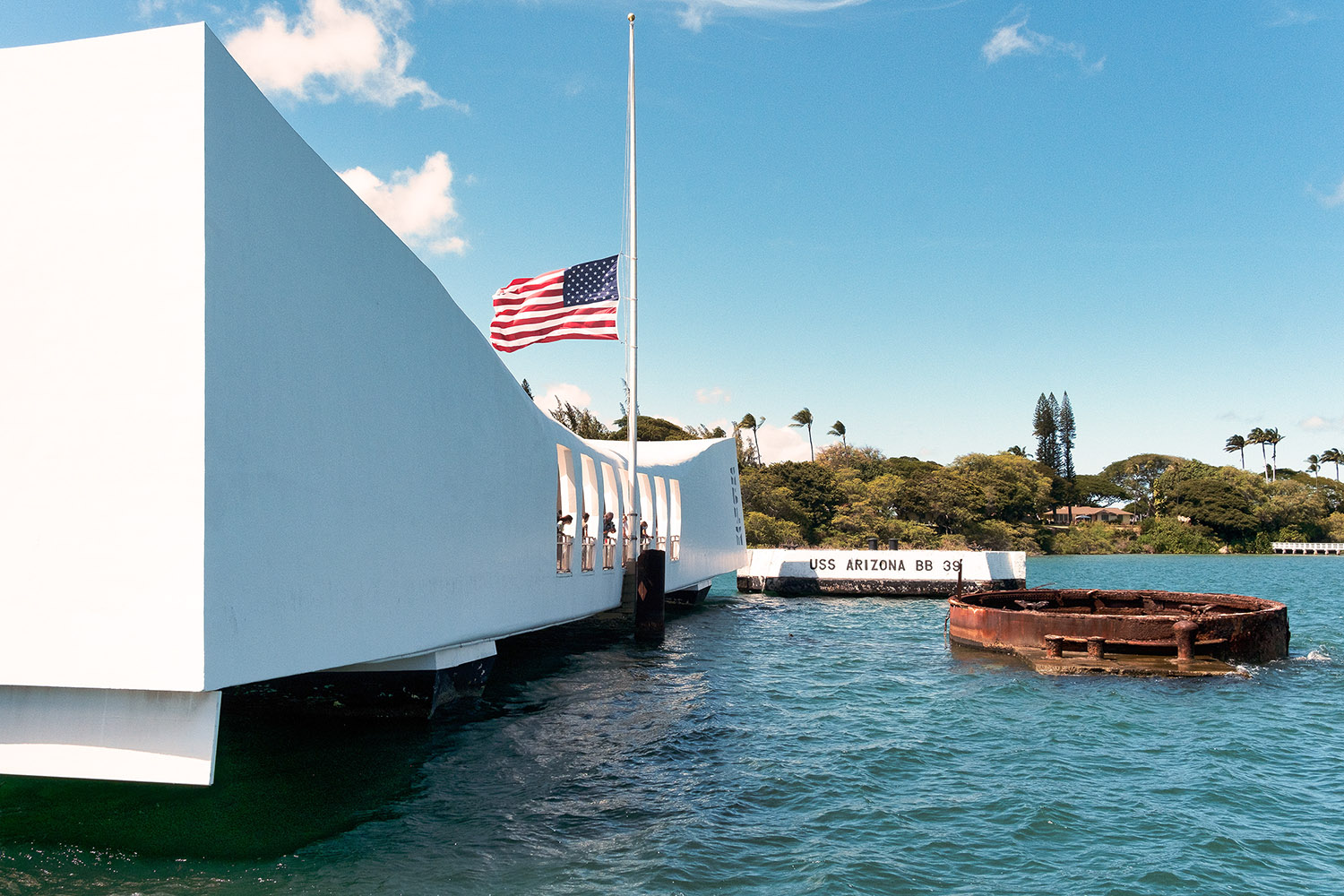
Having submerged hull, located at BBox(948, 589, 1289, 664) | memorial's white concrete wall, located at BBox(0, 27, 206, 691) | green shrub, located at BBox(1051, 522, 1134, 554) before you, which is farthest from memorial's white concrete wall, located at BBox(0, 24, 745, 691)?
green shrub, located at BBox(1051, 522, 1134, 554)

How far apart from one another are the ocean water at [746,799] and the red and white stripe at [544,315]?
6.06 m

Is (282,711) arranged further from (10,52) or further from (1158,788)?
(1158,788)

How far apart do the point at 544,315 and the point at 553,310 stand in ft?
0.63

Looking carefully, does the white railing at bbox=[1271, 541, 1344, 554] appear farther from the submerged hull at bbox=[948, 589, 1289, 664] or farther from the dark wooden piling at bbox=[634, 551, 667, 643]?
the dark wooden piling at bbox=[634, 551, 667, 643]

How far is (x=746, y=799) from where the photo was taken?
855 cm

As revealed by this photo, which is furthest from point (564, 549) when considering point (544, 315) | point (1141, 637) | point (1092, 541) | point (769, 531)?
point (1092, 541)

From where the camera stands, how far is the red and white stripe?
15.5m

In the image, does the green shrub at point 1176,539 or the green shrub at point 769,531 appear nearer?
the green shrub at point 769,531

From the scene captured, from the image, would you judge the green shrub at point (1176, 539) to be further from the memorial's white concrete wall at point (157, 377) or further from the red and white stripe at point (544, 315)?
the memorial's white concrete wall at point (157, 377)

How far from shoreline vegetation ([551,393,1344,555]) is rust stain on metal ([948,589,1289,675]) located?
131 feet

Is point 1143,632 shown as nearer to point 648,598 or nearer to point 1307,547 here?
point 648,598

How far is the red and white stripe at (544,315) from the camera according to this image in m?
15.5

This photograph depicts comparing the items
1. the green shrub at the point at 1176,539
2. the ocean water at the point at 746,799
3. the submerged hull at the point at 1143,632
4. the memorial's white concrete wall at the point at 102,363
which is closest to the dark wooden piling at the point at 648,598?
the ocean water at the point at 746,799

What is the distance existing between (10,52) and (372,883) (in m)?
6.63
